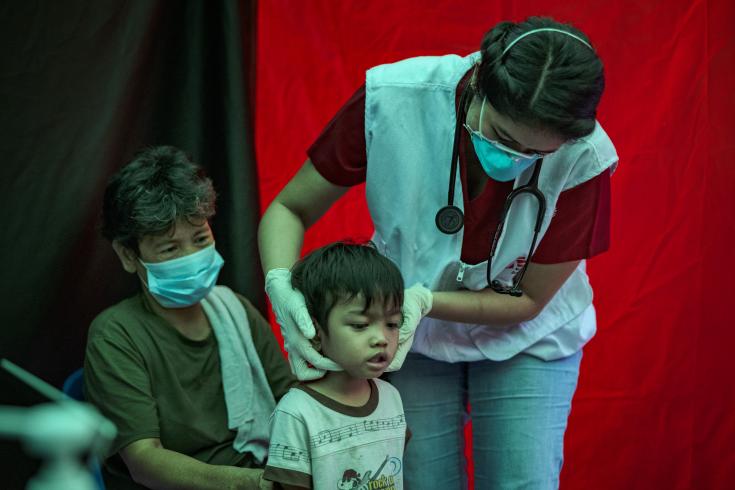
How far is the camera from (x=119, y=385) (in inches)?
88.7

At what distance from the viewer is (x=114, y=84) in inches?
109

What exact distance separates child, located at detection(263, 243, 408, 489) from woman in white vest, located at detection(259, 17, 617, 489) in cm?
5

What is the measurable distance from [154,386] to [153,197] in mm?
478

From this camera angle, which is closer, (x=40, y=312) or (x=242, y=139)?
(x=40, y=312)

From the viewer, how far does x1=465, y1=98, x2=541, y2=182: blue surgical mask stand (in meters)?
1.93

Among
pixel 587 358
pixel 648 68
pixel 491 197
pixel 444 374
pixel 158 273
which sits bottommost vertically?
pixel 587 358

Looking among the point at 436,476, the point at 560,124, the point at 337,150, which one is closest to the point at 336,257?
the point at 337,150

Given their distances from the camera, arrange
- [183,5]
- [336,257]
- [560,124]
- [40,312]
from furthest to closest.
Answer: [183,5], [40,312], [336,257], [560,124]

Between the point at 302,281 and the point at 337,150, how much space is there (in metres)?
0.37

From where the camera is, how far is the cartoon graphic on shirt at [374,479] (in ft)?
6.27

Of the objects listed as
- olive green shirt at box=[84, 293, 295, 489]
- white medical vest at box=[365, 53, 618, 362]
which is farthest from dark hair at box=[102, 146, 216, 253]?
white medical vest at box=[365, 53, 618, 362]

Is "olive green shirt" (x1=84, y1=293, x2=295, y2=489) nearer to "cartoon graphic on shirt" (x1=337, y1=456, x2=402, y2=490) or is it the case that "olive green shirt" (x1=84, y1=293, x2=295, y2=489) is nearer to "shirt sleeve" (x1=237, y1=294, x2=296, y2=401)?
"shirt sleeve" (x1=237, y1=294, x2=296, y2=401)

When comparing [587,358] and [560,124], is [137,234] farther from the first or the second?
[587,358]

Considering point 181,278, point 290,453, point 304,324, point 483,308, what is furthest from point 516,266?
point 181,278
